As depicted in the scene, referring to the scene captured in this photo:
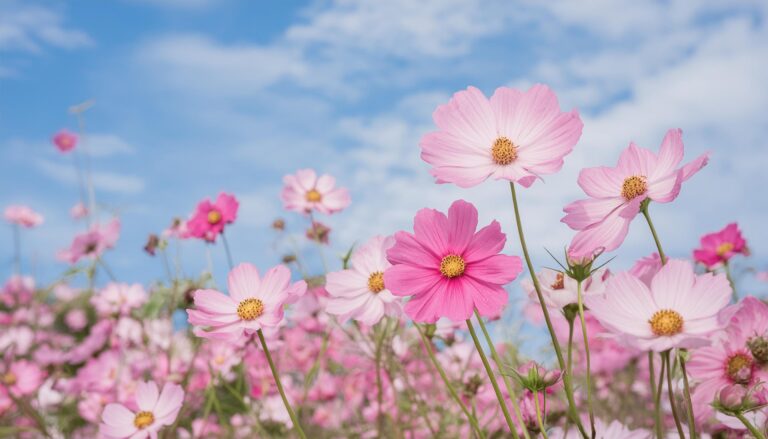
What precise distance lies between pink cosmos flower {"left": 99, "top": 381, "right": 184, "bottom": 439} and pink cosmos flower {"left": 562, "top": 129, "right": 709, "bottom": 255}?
67cm

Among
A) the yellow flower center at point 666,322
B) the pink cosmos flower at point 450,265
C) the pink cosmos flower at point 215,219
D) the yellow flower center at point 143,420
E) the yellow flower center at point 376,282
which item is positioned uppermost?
the pink cosmos flower at point 215,219

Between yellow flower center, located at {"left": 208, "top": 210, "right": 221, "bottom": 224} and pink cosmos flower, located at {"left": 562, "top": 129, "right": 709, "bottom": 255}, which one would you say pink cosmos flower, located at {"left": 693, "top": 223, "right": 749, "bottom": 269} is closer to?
pink cosmos flower, located at {"left": 562, "top": 129, "right": 709, "bottom": 255}

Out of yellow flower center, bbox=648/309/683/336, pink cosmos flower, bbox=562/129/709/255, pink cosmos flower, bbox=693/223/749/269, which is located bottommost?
yellow flower center, bbox=648/309/683/336

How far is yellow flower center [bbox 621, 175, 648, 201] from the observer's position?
0.83 metres

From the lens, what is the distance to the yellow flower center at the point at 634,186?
827 millimetres

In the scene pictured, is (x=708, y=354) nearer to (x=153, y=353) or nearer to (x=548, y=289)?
(x=548, y=289)

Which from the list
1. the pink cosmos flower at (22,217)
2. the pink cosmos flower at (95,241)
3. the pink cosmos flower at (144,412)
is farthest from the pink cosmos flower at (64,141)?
the pink cosmos flower at (144,412)

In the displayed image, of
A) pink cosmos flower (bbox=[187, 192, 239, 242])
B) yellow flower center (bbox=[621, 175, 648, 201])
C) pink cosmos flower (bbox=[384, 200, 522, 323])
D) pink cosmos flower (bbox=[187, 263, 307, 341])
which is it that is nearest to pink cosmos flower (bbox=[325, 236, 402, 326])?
pink cosmos flower (bbox=[187, 263, 307, 341])

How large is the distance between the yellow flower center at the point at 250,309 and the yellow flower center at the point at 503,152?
13.8 inches

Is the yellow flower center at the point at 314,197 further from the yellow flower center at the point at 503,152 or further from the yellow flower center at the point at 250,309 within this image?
the yellow flower center at the point at 503,152

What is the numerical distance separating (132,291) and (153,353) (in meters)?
0.21

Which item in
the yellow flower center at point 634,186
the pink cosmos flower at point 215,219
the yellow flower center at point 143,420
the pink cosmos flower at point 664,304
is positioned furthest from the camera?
the pink cosmos flower at point 215,219

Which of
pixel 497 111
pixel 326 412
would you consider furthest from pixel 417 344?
pixel 326 412

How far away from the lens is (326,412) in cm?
259
